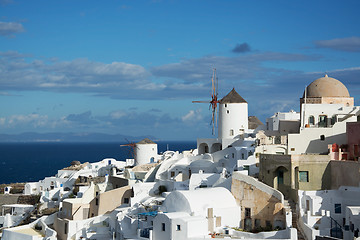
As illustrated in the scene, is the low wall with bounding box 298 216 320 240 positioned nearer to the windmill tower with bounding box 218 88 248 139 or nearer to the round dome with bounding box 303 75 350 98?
the round dome with bounding box 303 75 350 98

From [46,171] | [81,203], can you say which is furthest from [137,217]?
[46,171]

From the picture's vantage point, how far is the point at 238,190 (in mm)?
33625

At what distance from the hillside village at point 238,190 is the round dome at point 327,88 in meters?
0.08

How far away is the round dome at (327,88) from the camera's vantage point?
44281mm

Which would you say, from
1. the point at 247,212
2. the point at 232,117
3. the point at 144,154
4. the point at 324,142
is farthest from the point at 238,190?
the point at 144,154

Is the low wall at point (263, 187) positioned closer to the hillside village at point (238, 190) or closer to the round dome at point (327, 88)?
the hillside village at point (238, 190)

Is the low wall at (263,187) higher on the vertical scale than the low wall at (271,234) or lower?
higher

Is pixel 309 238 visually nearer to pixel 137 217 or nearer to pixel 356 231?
pixel 356 231

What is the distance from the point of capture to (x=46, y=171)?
10219 cm

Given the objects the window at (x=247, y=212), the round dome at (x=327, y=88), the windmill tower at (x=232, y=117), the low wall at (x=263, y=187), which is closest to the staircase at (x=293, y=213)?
the low wall at (x=263, y=187)

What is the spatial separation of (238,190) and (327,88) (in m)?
15.4

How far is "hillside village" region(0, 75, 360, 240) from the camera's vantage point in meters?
30.5

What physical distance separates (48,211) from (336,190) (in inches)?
967

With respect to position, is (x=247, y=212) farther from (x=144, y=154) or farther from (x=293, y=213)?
(x=144, y=154)
